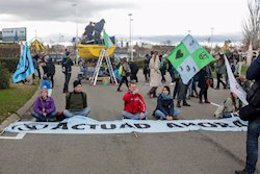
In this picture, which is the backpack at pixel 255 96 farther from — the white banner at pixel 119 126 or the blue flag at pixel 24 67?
the blue flag at pixel 24 67

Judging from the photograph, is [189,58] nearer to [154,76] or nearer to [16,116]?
Answer: [154,76]

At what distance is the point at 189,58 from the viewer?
14.5 meters

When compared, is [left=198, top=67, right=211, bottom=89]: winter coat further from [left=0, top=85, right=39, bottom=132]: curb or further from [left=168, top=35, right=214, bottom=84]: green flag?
[left=0, top=85, right=39, bottom=132]: curb

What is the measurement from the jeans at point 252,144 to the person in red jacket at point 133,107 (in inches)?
220

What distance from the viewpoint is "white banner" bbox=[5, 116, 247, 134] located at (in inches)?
402

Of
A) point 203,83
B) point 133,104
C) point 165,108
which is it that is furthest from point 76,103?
point 203,83

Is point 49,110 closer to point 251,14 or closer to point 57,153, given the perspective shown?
point 57,153

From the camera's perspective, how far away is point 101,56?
27.9 m

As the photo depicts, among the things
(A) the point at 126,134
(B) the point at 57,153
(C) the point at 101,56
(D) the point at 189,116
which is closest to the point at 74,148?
(B) the point at 57,153

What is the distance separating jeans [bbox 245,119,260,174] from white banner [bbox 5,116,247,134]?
402 centimetres

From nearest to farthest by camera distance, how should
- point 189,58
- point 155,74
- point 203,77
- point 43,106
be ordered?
point 43,106
point 189,58
point 203,77
point 155,74

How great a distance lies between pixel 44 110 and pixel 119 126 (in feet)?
7.08

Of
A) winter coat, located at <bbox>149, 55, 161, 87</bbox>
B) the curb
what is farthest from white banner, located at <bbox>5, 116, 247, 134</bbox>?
winter coat, located at <bbox>149, 55, 161, 87</bbox>

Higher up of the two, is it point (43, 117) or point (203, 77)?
point (203, 77)
